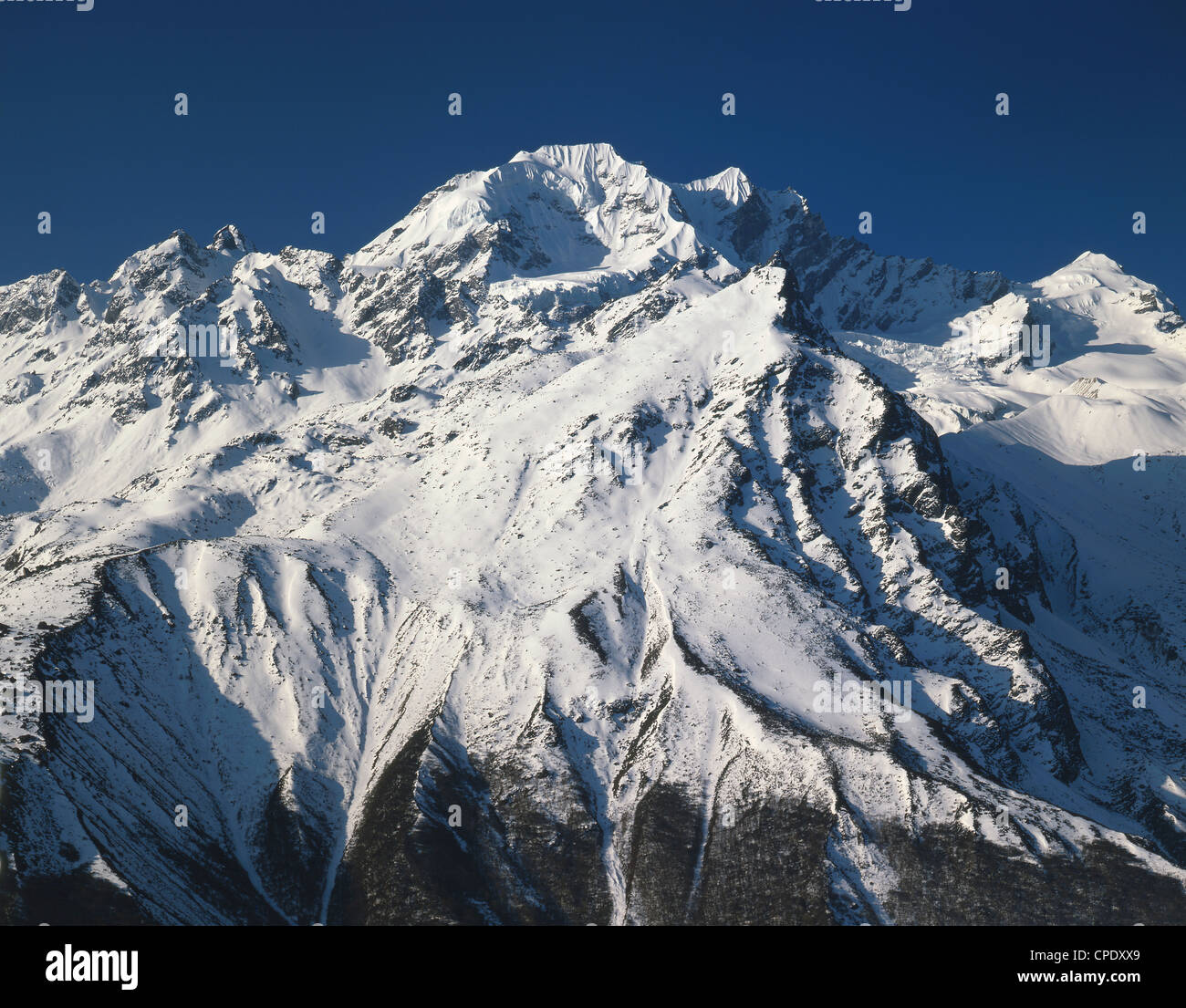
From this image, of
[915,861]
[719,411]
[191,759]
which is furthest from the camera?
[719,411]

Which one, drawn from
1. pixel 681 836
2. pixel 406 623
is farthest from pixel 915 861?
pixel 406 623

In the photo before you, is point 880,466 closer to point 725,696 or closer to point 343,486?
point 725,696

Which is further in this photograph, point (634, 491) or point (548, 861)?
point (634, 491)

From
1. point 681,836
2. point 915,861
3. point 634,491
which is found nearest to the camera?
point 915,861

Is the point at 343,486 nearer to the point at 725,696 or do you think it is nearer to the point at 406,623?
the point at 406,623

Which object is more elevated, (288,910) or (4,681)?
(4,681)
